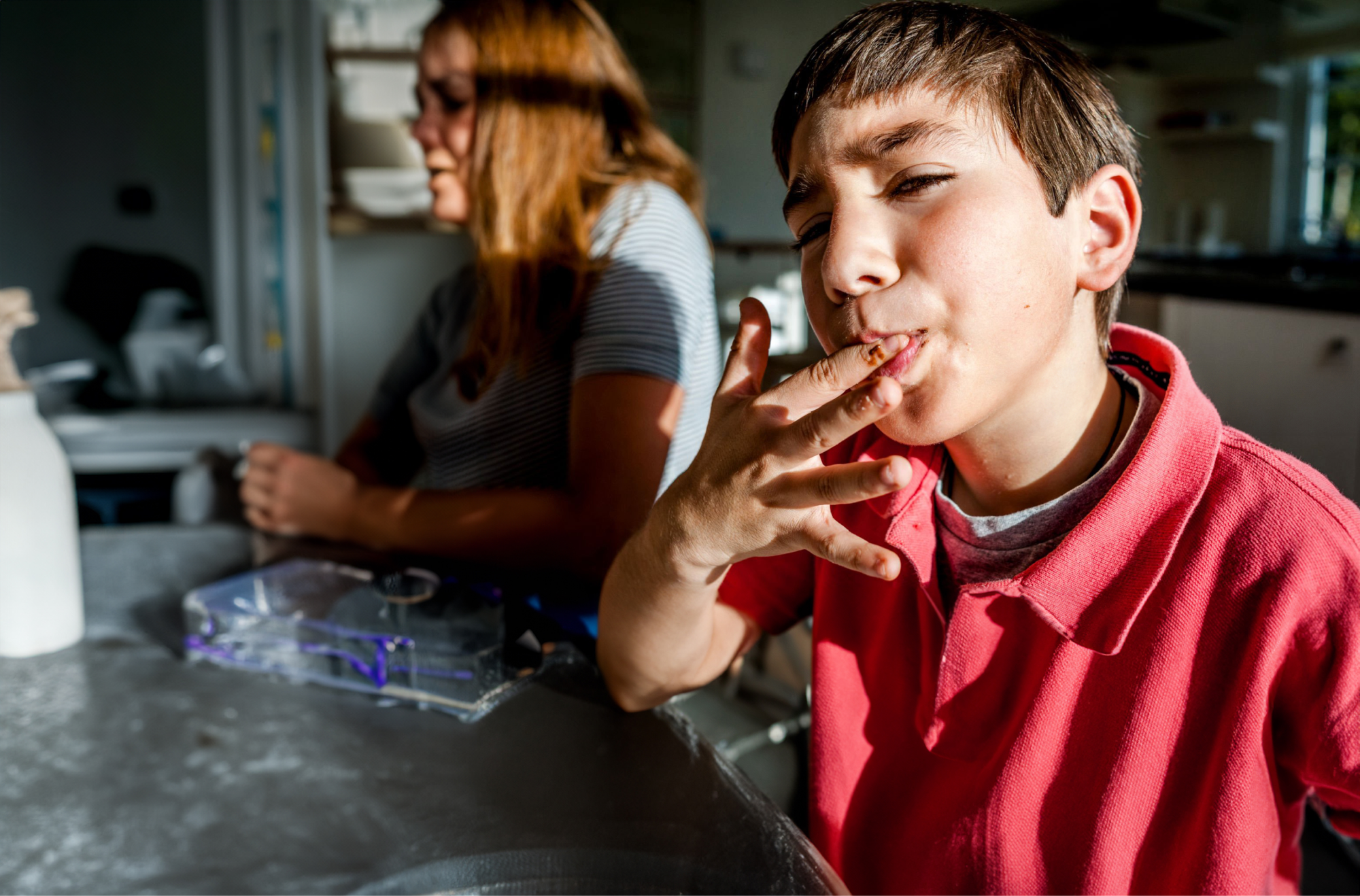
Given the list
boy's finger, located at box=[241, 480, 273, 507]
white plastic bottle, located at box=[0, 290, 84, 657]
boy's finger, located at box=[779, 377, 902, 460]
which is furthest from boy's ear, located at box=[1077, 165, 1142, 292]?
boy's finger, located at box=[241, 480, 273, 507]

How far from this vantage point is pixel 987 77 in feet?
1.99

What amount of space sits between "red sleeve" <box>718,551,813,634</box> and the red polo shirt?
13 centimetres

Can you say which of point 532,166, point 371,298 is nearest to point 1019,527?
point 532,166

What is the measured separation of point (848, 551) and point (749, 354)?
0.15m

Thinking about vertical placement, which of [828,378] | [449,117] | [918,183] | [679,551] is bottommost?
[679,551]

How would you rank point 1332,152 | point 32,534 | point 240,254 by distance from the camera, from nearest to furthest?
point 32,534 → point 240,254 → point 1332,152

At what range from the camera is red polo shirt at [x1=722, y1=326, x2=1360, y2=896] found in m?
0.55

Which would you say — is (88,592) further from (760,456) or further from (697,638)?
(760,456)

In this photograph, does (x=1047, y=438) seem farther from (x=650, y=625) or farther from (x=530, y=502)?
(x=530, y=502)

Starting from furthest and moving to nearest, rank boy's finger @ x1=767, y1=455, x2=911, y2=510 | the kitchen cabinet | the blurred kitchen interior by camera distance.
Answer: the blurred kitchen interior
the kitchen cabinet
boy's finger @ x1=767, y1=455, x2=911, y2=510

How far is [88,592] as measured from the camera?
0.93m

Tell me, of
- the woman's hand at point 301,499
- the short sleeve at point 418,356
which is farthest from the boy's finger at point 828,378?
the short sleeve at point 418,356

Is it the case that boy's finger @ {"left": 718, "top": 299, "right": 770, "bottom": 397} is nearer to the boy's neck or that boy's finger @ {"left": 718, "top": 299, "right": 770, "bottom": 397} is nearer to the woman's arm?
the boy's neck

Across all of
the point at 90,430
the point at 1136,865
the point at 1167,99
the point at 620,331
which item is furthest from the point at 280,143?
the point at 1167,99
